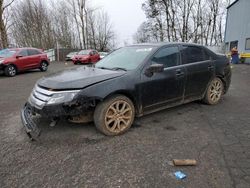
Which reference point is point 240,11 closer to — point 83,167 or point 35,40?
point 83,167

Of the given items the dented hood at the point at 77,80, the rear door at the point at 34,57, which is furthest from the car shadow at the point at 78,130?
the rear door at the point at 34,57

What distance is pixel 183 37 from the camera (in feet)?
115

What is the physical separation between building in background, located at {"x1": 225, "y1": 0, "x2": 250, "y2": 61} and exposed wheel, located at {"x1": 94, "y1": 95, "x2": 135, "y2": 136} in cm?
1694

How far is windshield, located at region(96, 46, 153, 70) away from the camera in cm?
378

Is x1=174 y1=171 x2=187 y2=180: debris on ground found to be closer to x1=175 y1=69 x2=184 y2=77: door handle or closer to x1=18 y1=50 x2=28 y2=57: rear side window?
x1=175 y1=69 x2=184 y2=77: door handle

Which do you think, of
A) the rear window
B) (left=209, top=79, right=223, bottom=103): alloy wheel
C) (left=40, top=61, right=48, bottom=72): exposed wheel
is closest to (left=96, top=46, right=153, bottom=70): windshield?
the rear window

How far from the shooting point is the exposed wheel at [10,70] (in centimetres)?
1072

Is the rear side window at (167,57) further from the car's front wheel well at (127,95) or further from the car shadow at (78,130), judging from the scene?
the car shadow at (78,130)

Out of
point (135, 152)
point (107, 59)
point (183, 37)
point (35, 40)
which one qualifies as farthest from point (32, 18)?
point (135, 152)

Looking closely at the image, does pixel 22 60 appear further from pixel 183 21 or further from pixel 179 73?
pixel 183 21

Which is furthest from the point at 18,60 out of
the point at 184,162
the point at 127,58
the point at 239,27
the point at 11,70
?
the point at 239,27

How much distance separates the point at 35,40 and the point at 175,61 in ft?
100

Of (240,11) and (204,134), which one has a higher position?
(240,11)

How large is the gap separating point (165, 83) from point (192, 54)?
120cm
